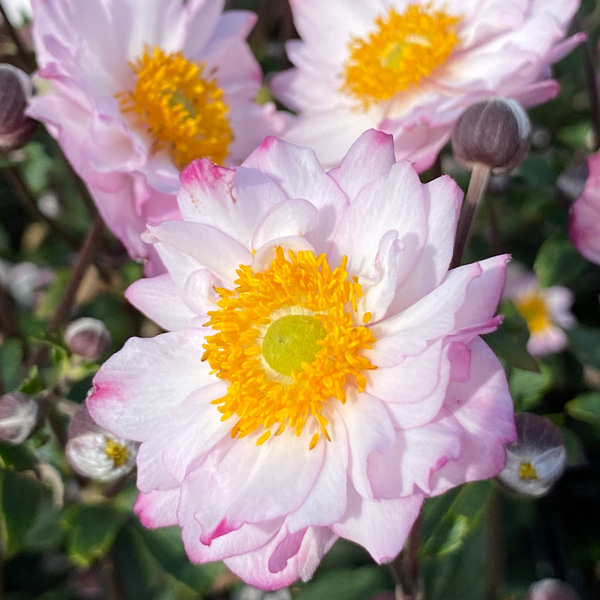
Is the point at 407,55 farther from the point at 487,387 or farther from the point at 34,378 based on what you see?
the point at 34,378

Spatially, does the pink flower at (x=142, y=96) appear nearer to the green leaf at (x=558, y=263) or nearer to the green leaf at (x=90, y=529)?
the green leaf at (x=90, y=529)

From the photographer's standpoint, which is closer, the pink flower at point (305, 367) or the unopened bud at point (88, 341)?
the pink flower at point (305, 367)

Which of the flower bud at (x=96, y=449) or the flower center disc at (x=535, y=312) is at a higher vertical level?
the flower bud at (x=96, y=449)

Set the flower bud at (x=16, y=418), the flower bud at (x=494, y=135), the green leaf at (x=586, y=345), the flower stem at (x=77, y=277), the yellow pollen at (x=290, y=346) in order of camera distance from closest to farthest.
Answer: the yellow pollen at (x=290, y=346) < the flower bud at (x=494, y=135) < the flower bud at (x=16, y=418) < the flower stem at (x=77, y=277) < the green leaf at (x=586, y=345)

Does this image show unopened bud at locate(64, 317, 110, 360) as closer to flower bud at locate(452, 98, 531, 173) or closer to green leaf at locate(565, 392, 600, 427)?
flower bud at locate(452, 98, 531, 173)

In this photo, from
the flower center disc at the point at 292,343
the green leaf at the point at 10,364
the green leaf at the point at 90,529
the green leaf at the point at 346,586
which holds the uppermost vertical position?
the flower center disc at the point at 292,343

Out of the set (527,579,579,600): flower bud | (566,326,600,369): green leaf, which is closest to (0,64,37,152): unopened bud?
(566,326,600,369): green leaf

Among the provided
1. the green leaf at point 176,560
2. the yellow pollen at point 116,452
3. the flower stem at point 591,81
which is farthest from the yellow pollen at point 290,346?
the flower stem at point 591,81
